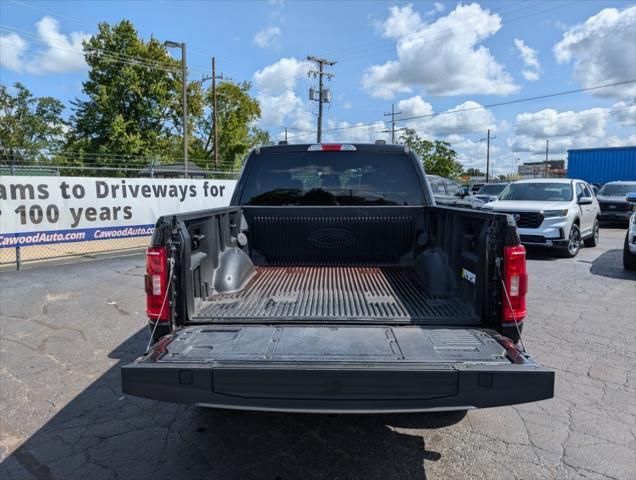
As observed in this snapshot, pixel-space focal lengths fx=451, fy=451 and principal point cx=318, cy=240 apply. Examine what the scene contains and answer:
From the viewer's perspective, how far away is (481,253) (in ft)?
9.52

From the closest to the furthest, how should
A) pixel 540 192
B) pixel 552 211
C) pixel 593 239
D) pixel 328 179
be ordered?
pixel 328 179 < pixel 552 211 < pixel 540 192 < pixel 593 239

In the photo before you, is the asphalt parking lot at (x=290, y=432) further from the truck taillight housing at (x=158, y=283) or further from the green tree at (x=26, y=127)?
the green tree at (x=26, y=127)

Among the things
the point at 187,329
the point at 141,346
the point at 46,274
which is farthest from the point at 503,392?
the point at 46,274

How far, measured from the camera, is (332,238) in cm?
439

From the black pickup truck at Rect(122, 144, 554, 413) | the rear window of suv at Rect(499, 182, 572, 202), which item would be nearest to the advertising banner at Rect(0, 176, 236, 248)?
the black pickup truck at Rect(122, 144, 554, 413)

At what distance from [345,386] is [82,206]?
9683 millimetres

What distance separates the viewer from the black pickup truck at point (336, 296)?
227 centimetres

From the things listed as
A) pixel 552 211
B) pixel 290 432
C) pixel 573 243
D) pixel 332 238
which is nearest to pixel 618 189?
pixel 573 243

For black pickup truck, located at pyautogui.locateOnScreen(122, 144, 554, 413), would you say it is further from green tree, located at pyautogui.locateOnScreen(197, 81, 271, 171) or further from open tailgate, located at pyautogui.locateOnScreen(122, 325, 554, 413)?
green tree, located at pyautogui.locateOnScreen(197, 81, 271, 171)

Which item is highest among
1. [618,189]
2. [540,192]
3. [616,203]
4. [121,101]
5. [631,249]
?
[121,101]

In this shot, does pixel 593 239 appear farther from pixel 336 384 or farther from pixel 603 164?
pixel 603 164

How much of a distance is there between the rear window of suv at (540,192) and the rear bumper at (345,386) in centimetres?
1106

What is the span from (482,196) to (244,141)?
38355 mm

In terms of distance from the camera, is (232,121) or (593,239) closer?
(593,239)
